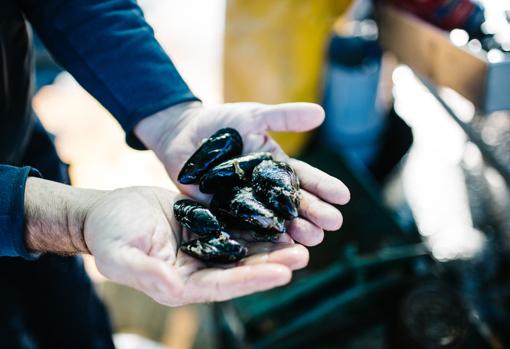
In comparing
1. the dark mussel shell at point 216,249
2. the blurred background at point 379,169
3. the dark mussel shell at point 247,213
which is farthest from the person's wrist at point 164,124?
the blurred background at point 379,169

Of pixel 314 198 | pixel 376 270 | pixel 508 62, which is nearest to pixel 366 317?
pixel 376 270

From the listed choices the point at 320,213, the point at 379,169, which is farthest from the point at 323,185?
the point at 379,169

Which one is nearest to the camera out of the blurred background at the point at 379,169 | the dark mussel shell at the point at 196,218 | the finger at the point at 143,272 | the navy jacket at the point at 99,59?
the finger at the point at 143,272

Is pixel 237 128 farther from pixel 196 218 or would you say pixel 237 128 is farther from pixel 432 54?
pixel 432 54

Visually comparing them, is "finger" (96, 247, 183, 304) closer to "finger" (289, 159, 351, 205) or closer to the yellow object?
"finger" (289, 159, 351, 205)

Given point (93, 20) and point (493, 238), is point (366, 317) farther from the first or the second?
point (93, 20)

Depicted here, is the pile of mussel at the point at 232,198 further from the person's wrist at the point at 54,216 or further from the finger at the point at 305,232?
the person's wrist at the point at 54,216

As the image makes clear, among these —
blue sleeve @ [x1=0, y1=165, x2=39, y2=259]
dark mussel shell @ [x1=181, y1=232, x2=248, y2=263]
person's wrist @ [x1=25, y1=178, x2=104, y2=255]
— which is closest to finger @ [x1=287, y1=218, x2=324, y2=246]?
dark mussel shell @ [x1=181, y1=232, x2=248, y2=263]
